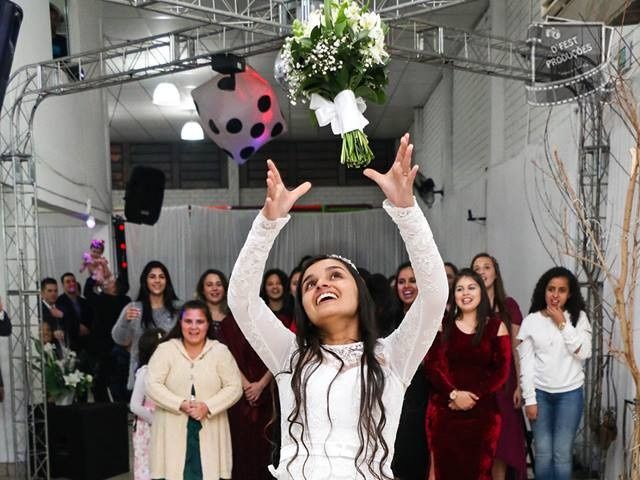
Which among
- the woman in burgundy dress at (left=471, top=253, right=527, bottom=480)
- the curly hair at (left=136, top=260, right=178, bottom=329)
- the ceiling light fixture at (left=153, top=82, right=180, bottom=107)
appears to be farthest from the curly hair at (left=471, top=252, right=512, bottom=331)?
the ceiling light fixture at (left=153, top=82, right=180, bottom=107)

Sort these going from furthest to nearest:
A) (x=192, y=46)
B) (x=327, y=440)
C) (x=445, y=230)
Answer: (x=445, y=230) < (x=192, y=46) < (x=327, y=440)

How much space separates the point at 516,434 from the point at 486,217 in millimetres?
3541

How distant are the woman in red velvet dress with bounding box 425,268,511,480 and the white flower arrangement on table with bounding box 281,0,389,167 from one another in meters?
1.70

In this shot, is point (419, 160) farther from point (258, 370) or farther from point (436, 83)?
point (258, 370)

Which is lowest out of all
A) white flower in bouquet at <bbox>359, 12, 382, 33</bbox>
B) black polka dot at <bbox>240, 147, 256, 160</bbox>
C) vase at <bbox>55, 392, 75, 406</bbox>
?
vase at <bbox>55, 392, 75, 406</bbox>

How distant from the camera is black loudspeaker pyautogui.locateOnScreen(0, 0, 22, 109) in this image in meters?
1.48

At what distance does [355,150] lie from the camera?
1796 millimetres

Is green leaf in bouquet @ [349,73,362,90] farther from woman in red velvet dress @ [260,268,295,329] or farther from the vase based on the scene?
the vase

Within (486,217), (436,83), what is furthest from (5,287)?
(436,83)

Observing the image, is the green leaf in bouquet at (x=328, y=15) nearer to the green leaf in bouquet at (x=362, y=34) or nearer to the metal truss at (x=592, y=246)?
the green leaf in bouquet at (x=362, y=34)

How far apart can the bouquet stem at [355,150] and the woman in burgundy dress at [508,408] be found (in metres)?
1.93

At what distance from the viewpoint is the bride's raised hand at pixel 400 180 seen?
141cm

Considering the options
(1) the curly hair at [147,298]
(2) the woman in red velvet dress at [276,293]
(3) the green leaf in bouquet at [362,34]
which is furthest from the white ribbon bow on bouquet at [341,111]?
(1) the curly hair at [147,298]

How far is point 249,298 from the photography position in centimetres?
160
